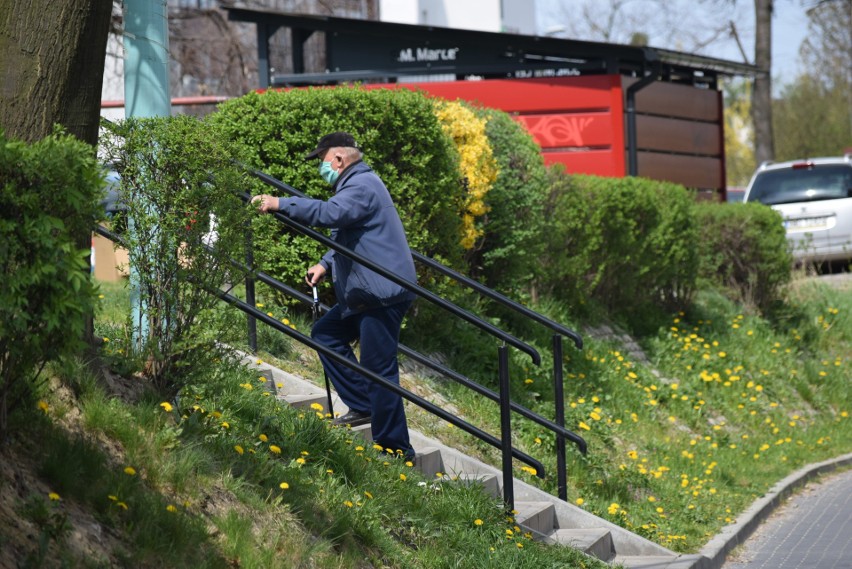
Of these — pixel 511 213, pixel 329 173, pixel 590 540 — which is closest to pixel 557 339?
pixel 590 540

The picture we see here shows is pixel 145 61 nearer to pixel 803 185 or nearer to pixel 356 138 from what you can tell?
pixel 356 138

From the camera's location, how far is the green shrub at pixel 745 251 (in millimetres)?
16234

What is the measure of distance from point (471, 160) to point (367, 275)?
11.6ft

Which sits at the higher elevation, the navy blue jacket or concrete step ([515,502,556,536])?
the navy blue jacket

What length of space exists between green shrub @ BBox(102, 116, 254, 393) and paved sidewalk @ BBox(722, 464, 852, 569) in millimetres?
4206

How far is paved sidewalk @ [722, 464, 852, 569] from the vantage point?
826 cm

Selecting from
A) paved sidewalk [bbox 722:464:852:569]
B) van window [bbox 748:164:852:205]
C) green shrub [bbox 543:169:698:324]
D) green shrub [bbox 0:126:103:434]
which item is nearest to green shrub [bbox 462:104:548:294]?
green shrub [bbox 543:169:698:324]

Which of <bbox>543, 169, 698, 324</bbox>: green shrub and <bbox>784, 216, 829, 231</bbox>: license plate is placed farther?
<bbox>784, 216, 829, 231</bbox>: license plate

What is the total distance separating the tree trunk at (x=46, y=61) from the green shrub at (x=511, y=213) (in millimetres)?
5741

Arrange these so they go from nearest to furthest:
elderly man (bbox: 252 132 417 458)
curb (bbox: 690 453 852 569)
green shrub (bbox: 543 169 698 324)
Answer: elderly man (bbox: 252 132 417 458) < curb (bbox: 690 453 852 569) < green shrub (bbox: 543 169 698 324)

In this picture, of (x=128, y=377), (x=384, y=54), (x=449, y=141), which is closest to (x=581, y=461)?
(x=449, y=141)

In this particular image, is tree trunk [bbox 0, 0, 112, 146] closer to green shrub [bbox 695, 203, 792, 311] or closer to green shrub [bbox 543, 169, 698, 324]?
green shrub [bbox 543, 169, 698, 324]

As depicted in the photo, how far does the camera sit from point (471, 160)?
1060 cm

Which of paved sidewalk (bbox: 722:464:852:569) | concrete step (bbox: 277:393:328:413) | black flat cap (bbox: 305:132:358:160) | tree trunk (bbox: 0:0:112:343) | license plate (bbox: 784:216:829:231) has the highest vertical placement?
tree trunk (bbox: 0:0:112:343)
